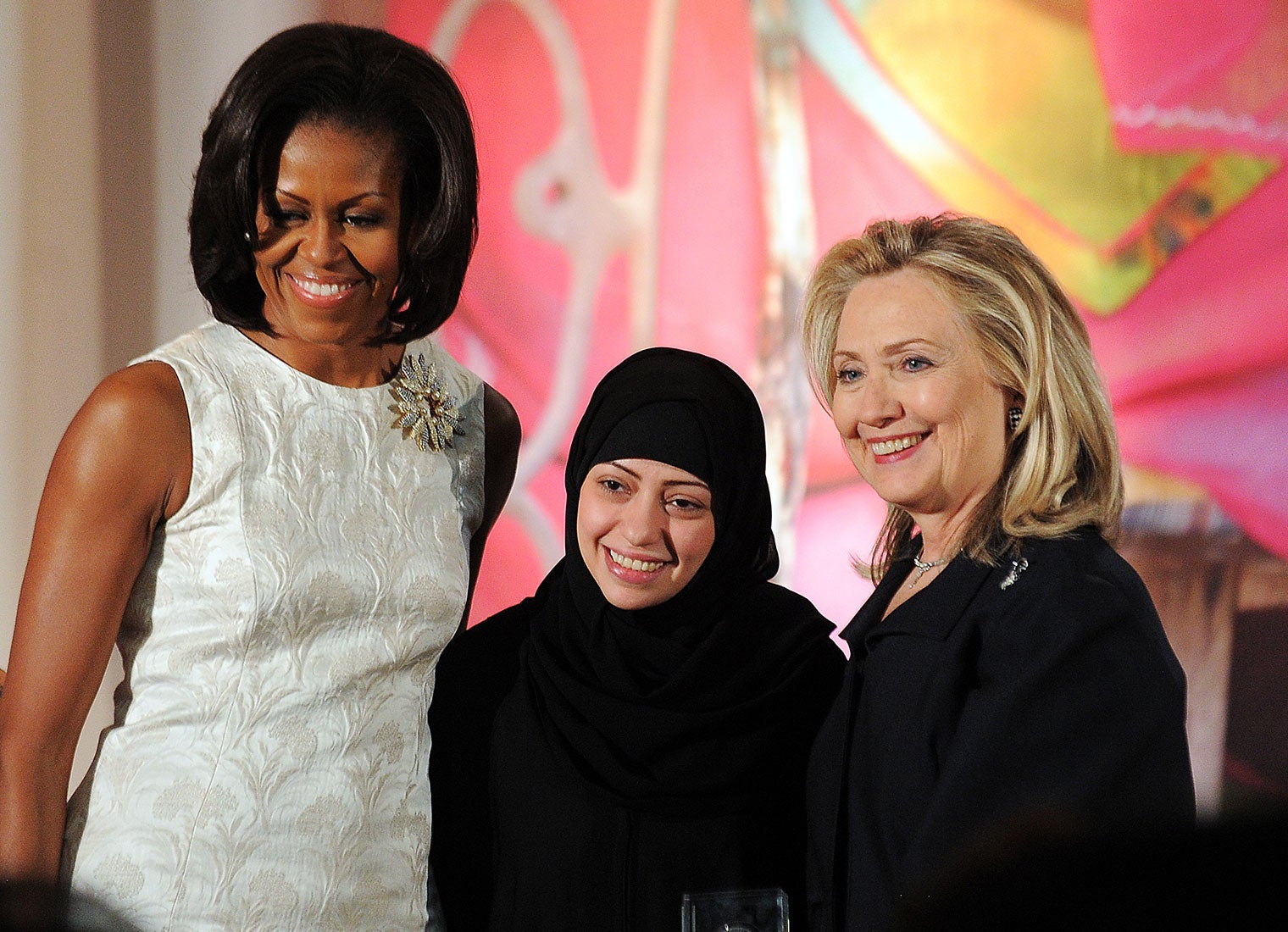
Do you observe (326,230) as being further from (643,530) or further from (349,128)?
(643,530)

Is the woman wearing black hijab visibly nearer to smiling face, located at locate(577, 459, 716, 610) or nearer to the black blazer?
smiling face, located at locate(577, 459, 716, 610)

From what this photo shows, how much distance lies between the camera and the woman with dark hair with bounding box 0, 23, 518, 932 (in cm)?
169

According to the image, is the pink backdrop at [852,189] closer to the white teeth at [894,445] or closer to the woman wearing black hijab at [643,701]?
the woman wearing black hijab at [643,701]

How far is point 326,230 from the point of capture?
70.8 inches

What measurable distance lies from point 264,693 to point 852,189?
8.81 ft

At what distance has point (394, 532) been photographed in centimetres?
192

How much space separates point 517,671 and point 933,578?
26.3 inches

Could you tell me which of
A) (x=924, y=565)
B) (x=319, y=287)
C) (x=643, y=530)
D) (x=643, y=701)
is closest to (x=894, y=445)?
(x=924, y=565)

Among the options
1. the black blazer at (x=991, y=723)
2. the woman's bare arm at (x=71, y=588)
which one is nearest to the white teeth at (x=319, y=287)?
the woman's bare arm at (x=71, y=588)

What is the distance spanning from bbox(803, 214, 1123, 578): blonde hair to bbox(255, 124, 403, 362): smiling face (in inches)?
27.2

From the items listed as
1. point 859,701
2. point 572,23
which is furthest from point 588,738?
point 572,23

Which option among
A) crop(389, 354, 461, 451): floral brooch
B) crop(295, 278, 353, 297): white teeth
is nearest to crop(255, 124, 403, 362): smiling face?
crop(295, 278, 353, 297): white teeth

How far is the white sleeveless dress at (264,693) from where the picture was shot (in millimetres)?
1737

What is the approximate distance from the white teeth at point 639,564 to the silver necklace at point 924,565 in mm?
356
